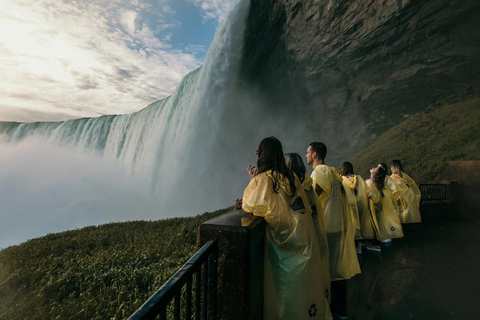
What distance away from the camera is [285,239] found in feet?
7.20

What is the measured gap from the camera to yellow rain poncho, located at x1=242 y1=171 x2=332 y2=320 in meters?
2.14

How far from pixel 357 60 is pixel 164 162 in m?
17.4

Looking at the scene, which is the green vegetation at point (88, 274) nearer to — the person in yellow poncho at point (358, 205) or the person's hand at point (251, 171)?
the person's hand at point (251, 171)

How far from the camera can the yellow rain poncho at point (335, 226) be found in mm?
3193

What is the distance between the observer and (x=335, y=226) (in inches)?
133

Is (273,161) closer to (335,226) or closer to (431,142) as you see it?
(335,226)

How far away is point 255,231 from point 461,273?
4374 mm

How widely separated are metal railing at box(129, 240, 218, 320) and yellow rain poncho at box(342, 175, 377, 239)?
13.1 feet

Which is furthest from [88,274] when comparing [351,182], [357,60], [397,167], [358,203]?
[357,60]

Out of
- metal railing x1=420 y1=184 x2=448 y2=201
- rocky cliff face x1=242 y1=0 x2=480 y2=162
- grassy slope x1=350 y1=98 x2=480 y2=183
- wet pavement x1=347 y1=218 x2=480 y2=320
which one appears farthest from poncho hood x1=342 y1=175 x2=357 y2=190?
rocky cliff face x1=242 y1=0 x2=480 y2=162

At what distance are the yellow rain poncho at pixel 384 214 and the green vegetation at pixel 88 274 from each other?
13.6 ft

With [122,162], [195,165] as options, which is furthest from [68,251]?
[122,162]

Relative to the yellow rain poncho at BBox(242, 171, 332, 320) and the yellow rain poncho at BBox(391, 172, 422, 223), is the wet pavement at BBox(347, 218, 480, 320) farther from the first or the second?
the yellow rain poncho at BBox(242, 171, 332, 320)

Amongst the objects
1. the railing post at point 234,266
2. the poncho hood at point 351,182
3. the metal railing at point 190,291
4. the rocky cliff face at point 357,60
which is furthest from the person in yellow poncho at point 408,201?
the rocky cliff face at point 357,60
